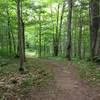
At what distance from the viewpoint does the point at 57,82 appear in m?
8.38

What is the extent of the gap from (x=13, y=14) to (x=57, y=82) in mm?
13597

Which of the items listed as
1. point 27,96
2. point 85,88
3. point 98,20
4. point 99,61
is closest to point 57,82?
point 85,88

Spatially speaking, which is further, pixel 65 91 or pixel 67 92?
pixel 65 91

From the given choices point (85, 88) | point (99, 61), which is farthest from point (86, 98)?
point (99, 61)

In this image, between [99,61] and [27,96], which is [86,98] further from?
[99,61]

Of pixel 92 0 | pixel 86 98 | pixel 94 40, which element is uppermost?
pixel 92 0

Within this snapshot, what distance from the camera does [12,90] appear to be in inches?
274

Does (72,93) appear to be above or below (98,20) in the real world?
below

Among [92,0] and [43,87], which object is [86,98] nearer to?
[43,87]

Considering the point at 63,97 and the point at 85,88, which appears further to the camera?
the point at 85,88

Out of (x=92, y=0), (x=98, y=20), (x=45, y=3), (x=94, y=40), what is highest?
(x=45, y=3)

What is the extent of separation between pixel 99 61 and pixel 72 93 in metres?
6.80

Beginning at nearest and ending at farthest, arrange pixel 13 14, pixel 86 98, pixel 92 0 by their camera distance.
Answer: pixel 86 98, pixel 92 0, pixel 13 14

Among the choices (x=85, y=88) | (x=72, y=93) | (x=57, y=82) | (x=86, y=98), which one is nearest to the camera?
(x=86, y=98)
